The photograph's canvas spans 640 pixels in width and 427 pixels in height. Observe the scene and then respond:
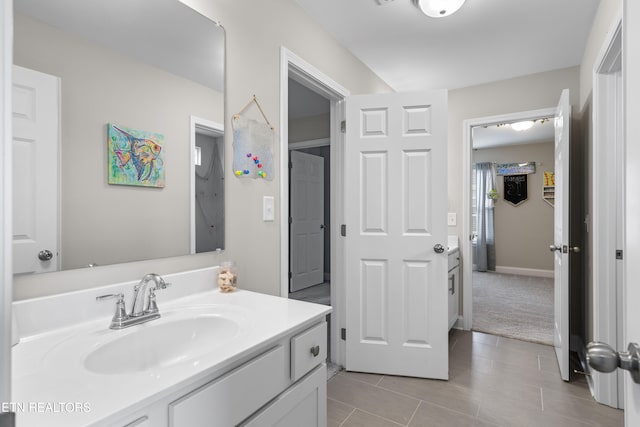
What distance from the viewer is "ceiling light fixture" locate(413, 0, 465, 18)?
75.6 inches

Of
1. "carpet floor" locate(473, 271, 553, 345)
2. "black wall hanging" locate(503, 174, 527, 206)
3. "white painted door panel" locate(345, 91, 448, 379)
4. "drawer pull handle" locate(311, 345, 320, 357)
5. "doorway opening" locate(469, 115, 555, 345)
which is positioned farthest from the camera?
"black wall hanging" locate(503, 174, 527, 206)

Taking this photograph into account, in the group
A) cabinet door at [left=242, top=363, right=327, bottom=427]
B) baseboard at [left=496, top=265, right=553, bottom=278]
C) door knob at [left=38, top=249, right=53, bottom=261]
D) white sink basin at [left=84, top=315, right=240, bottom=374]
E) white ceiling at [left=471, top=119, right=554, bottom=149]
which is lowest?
baseboard at [left=496, top=265, right=553, bottom=278]

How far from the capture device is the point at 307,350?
1127mm

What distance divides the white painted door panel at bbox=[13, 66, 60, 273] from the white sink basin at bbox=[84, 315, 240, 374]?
12.9 inches

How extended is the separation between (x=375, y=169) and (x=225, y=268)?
1335 millimetres

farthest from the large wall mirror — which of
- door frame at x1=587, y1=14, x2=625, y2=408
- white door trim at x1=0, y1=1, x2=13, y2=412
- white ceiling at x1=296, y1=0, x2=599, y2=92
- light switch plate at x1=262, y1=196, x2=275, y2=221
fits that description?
door frame at x1=587, y1=14, x2=625, y2=408

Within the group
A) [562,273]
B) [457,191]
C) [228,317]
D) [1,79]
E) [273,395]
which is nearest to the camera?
[1,79]

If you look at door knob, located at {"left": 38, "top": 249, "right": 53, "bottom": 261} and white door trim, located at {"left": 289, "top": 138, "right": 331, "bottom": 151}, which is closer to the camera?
door knob, located at {"left": 38, "top": 249, "right": 53, "bottom": 261}

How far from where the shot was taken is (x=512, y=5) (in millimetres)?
2049

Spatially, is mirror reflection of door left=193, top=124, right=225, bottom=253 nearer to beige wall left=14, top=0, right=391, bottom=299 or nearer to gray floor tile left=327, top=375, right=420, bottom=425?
beige wall left=14, top=0, right=391, bottom=299

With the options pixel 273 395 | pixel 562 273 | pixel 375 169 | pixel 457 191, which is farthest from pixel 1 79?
pixel 457 191

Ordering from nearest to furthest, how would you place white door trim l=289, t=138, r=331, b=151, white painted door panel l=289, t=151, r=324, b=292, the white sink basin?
the white sink basin < white door trim l=289, t=138, r=331, b=151 < white painted door panel l=289, t=151, r=324, b=292

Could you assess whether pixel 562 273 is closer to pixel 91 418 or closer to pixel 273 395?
pixel 273 395

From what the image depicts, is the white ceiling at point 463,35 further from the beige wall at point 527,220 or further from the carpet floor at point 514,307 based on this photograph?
the beige wall at point 527,220
